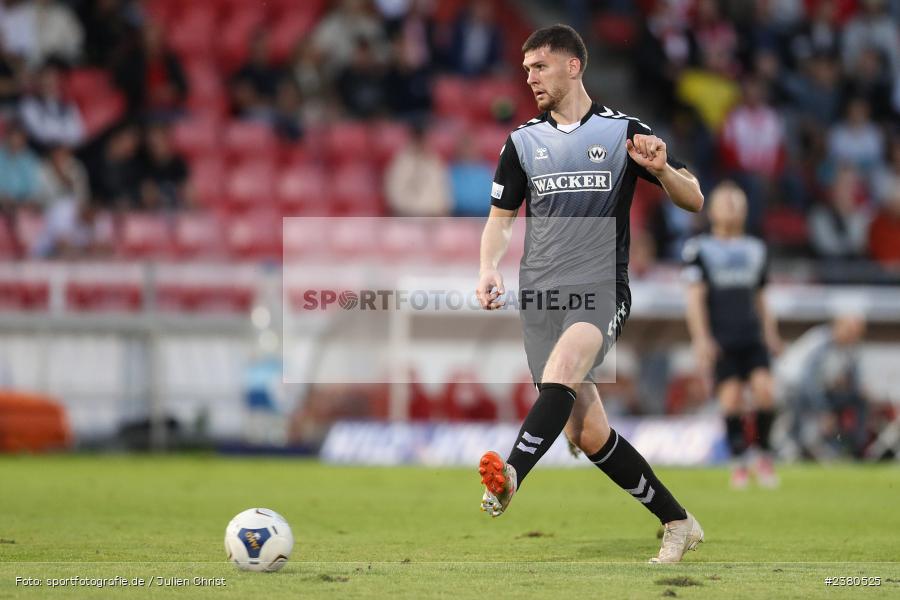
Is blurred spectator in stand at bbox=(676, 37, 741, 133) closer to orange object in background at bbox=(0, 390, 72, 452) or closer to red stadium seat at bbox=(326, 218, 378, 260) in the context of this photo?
red stadium seat at bbox=(326, 218, 378, 260)

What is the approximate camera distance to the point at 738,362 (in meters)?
13.4

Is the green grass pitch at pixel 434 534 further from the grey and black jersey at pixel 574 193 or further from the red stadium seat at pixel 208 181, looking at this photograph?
the red stadium seat at pixel 208 181

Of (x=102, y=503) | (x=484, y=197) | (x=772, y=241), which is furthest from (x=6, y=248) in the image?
(x=772, y=241)

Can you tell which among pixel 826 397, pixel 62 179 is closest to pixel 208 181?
pixel 62 179

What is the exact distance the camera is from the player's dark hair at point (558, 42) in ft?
23.3

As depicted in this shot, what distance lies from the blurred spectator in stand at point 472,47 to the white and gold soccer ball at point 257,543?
1611 cm

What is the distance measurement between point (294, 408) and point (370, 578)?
10839 millimetres

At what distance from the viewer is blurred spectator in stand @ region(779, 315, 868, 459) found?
1706cm

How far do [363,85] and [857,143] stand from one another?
7634mm

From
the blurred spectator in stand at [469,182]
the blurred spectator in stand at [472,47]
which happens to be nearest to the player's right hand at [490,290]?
the blurred spectator in stand at [469,182]

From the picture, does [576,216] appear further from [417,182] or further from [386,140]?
[386,140]

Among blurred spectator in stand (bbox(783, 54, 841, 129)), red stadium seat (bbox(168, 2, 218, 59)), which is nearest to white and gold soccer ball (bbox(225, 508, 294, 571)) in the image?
red stadium seat (bbox(168, 2, 218, 59))

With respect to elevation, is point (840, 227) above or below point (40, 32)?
below

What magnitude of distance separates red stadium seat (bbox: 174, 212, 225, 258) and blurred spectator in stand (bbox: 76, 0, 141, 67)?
11.5 ft
